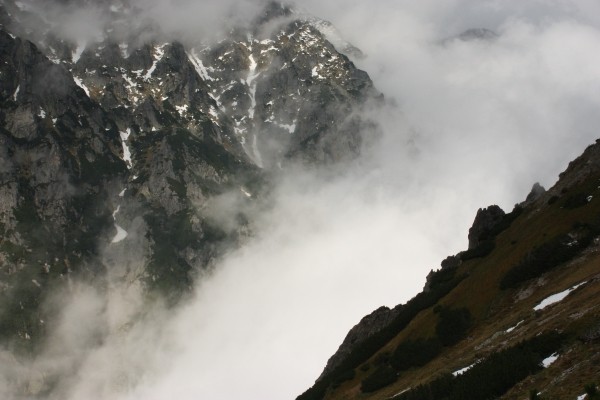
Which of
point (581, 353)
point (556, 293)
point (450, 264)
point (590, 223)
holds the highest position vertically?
point (450, 264)

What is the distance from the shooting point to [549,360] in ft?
105

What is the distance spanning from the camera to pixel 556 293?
47.1m

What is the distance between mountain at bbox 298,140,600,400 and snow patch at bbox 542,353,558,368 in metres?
0.07

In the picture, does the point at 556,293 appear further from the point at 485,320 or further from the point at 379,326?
the point at 379,326

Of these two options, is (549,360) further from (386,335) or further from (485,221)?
(485,221)

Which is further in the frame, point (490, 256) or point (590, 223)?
point (490, 256)

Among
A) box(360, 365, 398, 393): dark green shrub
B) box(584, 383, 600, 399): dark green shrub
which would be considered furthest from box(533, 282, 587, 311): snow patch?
box(584, 383, 600, 399): dark green shrub

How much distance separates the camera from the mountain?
3209 centimetres

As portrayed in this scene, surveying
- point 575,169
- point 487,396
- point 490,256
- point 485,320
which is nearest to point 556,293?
point 485,320

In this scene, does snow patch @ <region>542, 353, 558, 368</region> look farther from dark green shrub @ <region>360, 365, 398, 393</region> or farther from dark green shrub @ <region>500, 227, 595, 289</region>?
dark green shrub @ <region>360, 365, 398, 393</region>

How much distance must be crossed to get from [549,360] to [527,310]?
17.3m

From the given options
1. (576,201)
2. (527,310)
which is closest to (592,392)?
(527,310)

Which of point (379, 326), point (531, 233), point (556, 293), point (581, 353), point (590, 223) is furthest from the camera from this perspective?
point (379, 326)

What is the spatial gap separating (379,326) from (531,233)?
30.9 m
